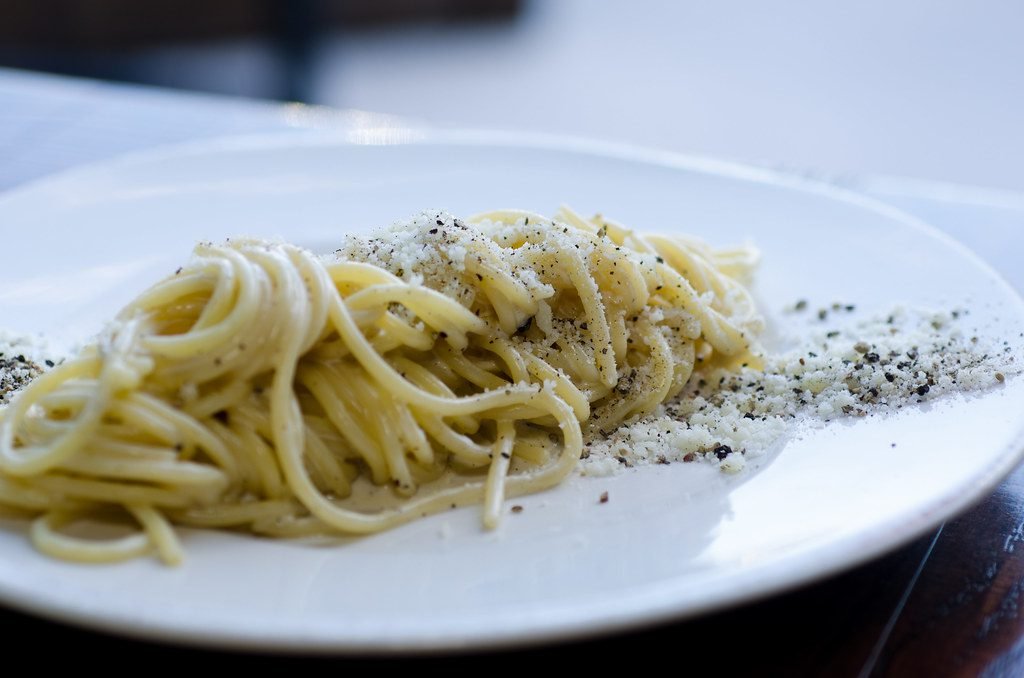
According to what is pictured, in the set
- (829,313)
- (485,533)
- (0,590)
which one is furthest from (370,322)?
(829,313)

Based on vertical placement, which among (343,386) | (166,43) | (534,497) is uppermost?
(343,386)

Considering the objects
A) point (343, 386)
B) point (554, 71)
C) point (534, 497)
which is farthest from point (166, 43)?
point (534, 497)

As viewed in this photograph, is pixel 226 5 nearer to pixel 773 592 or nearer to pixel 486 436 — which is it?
pixel 486 436

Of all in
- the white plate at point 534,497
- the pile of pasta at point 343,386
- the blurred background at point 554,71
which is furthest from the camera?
the blurred background at point 554,71

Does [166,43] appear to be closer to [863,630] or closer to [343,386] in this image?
[343,386]

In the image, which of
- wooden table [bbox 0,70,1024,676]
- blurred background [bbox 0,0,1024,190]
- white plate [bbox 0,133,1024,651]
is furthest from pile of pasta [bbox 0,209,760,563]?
blurred background [bbox 0,0,1024,190]

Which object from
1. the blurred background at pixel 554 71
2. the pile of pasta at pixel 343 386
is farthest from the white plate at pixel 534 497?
the blurred background at pixel 554 71

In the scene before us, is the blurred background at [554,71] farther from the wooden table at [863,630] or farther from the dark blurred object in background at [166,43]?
the wooden table at [863,630]
